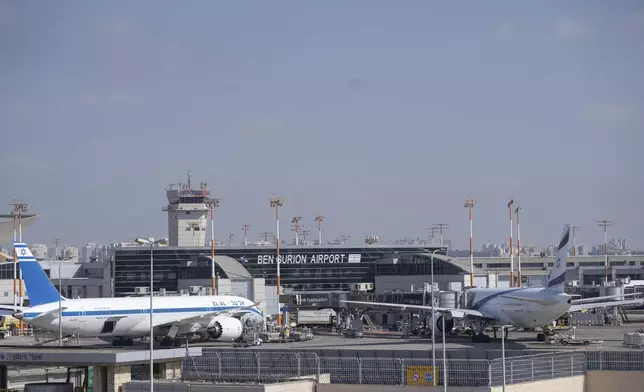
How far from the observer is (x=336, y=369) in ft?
162

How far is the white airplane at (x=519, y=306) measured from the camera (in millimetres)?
87688

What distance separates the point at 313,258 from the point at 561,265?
3689 inches

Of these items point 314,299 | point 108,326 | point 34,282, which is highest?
point 34,282

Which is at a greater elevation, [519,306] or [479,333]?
[519,306]

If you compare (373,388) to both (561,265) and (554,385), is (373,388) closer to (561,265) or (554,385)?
(554,385)

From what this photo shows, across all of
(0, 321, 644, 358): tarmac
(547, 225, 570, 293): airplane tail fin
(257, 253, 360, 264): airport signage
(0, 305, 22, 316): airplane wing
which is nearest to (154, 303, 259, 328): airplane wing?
(0, 321, 644, 358): tarmac

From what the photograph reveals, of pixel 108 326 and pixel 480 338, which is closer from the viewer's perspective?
pixel 108 326

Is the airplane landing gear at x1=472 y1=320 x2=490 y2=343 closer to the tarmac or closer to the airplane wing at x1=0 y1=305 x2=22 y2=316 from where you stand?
the tarmac

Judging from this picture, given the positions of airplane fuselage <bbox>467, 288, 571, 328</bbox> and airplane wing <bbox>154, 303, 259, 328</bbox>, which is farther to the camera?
airplane wing <bbox>154, 303, 259, 328</bbox>

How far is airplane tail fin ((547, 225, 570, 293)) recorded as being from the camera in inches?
3408

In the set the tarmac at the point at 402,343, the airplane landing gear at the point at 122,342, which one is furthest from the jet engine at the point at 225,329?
the airplane landing gear at the point at 122,342

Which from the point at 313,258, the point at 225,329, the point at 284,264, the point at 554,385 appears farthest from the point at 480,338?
the point at 284,264

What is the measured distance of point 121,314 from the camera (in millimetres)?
91875

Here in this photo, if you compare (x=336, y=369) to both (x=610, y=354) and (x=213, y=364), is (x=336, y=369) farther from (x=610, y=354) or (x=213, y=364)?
(x=610, y=354)
